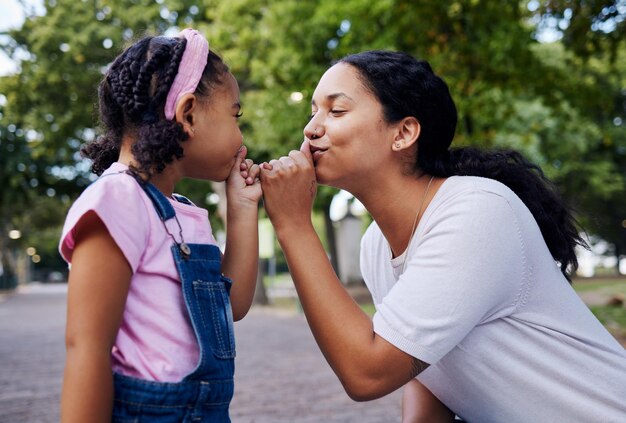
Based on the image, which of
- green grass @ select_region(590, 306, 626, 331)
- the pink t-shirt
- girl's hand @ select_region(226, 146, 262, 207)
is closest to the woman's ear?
girl's hand @ select_region(226, 146, 262, 207)

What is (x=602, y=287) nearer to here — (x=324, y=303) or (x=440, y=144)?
(x=440, y=144)

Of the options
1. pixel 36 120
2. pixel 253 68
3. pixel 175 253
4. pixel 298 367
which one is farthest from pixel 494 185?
pixel 36 120

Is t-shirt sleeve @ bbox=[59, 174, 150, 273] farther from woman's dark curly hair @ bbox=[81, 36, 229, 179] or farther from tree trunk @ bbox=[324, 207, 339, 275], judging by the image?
tree trunk @ bbox=[324, 207, 339, 275]

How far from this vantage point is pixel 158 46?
191 cm

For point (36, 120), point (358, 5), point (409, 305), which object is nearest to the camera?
point (409, 305)

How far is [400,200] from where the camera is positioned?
238cm

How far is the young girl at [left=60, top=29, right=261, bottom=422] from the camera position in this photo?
158 centimetres

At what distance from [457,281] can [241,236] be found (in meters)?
0.67

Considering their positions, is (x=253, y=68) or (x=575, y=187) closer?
(x=253, y=68)

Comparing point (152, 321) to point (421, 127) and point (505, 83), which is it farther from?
point (505, 83)

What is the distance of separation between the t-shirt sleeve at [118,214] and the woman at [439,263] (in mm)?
541

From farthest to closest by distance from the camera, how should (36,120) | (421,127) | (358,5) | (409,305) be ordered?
(36,120), (358,5), (421,127), (409,305)

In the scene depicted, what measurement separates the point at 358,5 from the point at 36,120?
1103 cm

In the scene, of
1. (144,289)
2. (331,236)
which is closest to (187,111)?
(144,289)
